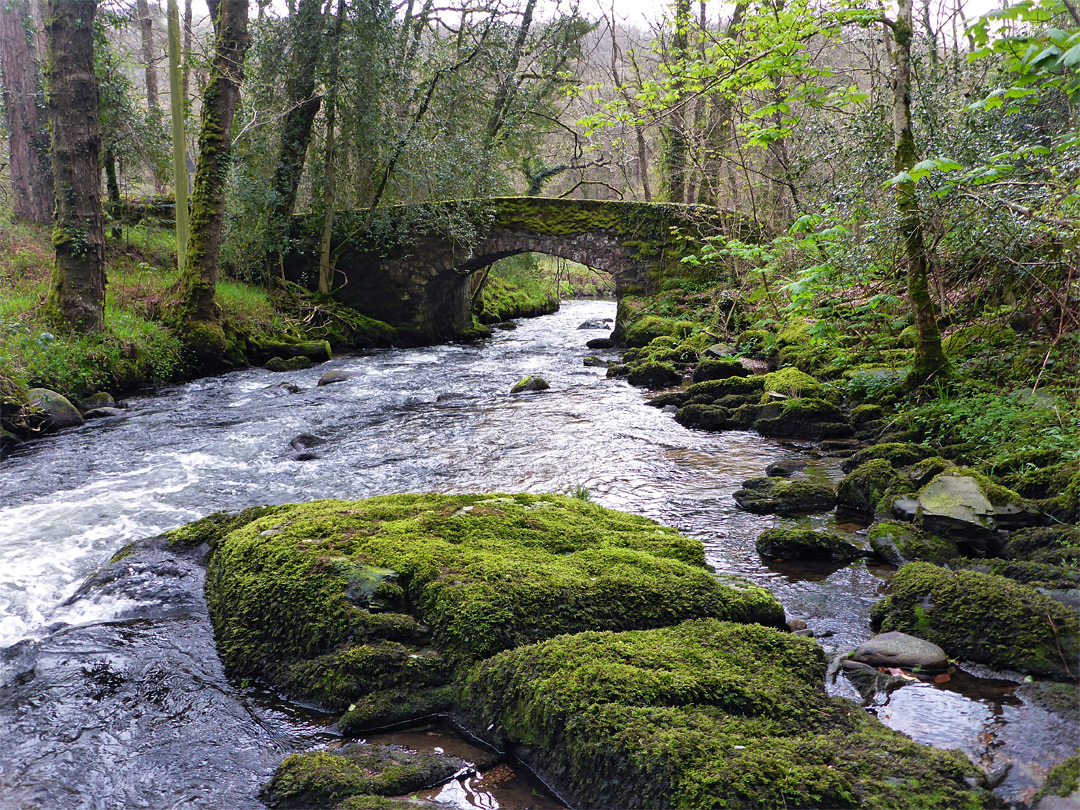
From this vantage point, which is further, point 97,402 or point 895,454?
point 97,402

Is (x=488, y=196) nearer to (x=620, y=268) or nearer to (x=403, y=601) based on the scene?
(x=620, y=268)

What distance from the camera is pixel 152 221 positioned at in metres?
16.6

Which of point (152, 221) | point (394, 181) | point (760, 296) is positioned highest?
point (394, 181)

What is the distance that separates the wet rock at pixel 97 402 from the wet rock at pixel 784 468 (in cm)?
867

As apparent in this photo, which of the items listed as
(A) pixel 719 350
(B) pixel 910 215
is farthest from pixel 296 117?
(B) pixel 910 215

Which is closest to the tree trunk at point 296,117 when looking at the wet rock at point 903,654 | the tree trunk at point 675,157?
the tree trunk at point 675,157

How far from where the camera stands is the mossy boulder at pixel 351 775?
2336 mm

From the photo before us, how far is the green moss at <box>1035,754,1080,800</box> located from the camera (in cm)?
213

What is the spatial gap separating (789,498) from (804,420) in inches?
108

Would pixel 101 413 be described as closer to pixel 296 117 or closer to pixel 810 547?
pixel 810 547

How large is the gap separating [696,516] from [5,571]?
480cm

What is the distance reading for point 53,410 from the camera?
27.2 feet

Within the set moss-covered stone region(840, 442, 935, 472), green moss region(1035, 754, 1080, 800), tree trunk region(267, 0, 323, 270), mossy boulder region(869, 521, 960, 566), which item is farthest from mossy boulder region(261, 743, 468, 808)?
tree trunk region(267, 0, 323, 270)

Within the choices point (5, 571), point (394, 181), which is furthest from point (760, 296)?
point (5, 571)
